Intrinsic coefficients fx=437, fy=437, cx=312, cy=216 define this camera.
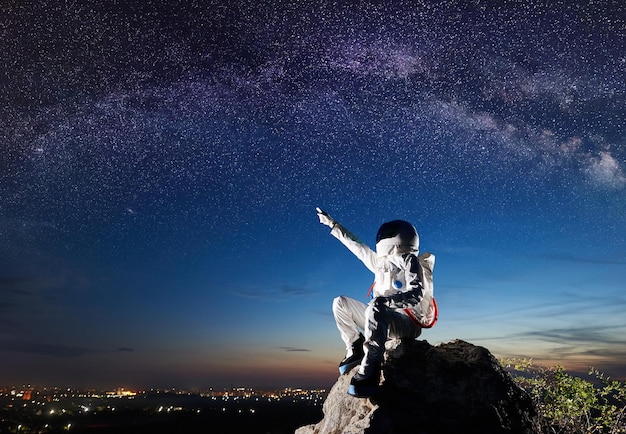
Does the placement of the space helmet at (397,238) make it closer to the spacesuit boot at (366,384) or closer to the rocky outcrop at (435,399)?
the rocky outcrop at (435,399)

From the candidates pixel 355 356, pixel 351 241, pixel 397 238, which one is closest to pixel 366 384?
pixel 355 356

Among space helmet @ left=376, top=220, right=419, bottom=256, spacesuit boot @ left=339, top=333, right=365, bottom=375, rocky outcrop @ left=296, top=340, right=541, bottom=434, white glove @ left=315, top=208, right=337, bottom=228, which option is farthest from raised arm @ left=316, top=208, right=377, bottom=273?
rocky outcrop @ left=296, top=340, right=541, bottom=434

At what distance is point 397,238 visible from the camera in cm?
691

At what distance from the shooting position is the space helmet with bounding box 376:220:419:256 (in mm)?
6891

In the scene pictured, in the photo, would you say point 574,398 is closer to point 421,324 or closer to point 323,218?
point 421,324

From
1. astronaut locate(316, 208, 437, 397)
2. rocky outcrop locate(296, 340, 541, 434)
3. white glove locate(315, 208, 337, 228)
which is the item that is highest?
white glove locate(315, 208, 337, 228)

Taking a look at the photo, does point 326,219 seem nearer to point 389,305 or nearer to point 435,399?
point 389,305

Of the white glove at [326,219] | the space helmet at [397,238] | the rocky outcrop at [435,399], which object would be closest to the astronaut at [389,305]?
the space helmet at [397,238]

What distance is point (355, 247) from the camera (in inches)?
310

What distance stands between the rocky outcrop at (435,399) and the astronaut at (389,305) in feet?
1.28

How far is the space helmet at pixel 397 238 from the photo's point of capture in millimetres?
6891

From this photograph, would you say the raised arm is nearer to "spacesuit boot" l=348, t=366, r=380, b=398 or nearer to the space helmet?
the space helmet

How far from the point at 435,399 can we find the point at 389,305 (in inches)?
Result: 61.3

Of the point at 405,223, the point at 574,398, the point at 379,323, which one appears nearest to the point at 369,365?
the point at 379,323
